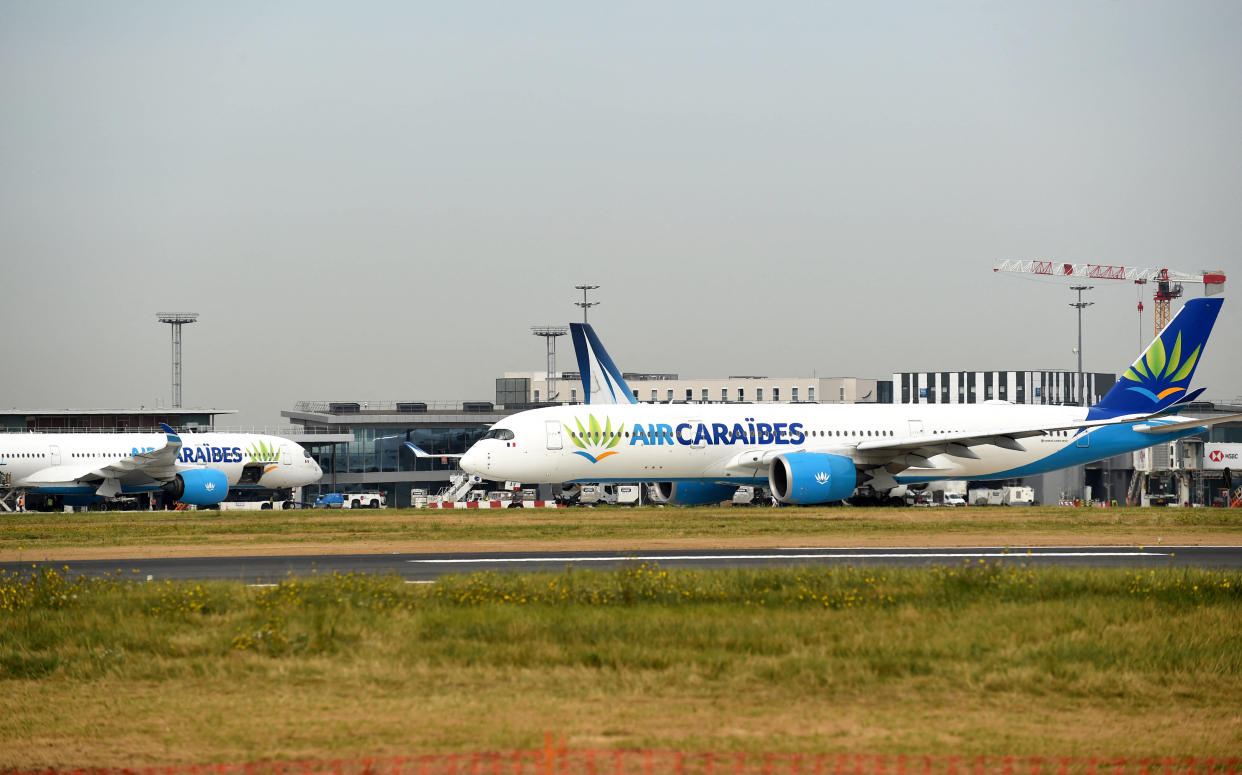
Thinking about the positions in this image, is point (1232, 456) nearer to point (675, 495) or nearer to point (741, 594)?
point (675, 495)

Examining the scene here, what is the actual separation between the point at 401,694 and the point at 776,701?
3.90 meters

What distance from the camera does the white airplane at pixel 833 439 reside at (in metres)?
48.4

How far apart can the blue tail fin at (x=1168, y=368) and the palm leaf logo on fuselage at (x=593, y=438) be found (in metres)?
20.9

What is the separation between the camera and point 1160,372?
55469 millimetres

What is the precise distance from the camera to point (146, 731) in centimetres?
1255

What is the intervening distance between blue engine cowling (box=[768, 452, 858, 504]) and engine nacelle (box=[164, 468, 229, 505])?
3345cm

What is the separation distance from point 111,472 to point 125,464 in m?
2.28

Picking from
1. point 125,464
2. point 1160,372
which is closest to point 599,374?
point 125,464

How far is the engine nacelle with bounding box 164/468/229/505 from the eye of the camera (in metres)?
68.4

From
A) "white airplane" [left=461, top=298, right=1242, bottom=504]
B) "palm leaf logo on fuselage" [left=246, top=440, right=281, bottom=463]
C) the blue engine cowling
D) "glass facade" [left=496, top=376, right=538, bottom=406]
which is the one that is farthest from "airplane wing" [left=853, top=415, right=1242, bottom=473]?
"glass facade" [left=496, top=376, right=538, bottom=406]

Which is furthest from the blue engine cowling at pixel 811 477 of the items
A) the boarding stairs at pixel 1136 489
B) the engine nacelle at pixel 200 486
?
the boarding stairs at pixel 1136 489

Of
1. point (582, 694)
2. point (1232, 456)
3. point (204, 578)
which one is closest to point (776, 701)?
point (582, 694)

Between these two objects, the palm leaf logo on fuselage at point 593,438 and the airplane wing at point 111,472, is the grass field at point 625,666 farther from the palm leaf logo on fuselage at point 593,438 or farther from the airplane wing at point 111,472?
the airplane wing at point 111,472

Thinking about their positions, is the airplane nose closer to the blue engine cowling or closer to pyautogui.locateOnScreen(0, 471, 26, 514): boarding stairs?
the blue engine cowling
